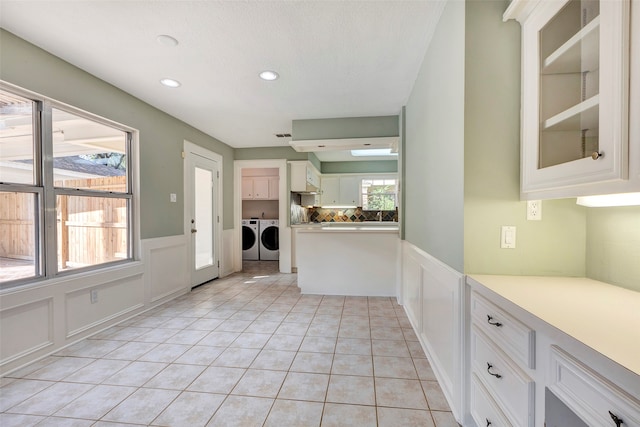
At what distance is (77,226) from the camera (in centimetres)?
241

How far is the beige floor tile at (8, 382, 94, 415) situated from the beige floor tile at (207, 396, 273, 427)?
943mm

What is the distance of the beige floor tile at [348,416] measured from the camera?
4.67ft

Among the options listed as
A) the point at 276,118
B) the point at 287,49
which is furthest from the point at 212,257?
the point at 287,49

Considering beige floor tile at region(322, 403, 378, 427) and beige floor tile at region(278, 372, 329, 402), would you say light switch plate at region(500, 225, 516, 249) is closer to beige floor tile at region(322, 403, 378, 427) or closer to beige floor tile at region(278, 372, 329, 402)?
beige floor tile at region(322, 403, 378, 427)

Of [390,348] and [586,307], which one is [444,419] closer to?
[390,348]

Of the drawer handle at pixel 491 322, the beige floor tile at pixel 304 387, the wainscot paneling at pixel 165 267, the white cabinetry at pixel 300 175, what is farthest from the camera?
the white cabinetry at pixel 300 175

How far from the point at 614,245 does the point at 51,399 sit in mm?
3117

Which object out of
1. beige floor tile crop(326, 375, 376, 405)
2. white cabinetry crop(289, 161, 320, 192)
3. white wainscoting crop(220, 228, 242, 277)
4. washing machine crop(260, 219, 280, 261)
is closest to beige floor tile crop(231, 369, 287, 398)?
beige floor tile crop(326, 375, 376, 405)

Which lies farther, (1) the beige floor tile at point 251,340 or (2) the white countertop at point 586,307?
(1) the beige floor tile at point 251,340

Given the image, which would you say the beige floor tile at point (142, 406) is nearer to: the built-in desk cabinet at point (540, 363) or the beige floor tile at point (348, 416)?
the beige floor tile at point (348, 416)

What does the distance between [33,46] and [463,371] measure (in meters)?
3.59

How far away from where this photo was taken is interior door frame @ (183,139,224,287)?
373 cm

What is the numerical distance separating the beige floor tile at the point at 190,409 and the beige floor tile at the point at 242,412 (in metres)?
0.05

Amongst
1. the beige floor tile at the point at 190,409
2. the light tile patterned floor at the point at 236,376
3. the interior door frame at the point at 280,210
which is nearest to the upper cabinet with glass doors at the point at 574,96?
the light tile patterned floor at the point at 236,376
